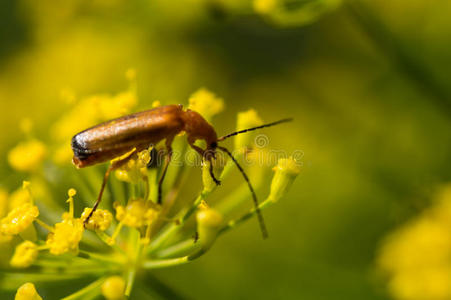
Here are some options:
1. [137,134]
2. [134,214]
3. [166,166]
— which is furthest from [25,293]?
[137,134]

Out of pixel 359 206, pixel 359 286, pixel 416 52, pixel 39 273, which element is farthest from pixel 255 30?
pixel 39 273

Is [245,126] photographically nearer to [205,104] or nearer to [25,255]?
[205,104]

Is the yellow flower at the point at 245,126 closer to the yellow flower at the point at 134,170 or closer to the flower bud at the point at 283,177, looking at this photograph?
the flower bud at the point at 283,177

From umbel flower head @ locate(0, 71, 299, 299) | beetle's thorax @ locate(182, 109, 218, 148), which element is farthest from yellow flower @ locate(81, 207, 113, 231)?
beetle's thorax @ locate(182, 109, 218, 148)

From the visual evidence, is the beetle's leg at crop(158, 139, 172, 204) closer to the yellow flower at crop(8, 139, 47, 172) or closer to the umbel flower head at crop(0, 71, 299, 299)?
the umbel flower head at crop(0, 71, 299, 299)

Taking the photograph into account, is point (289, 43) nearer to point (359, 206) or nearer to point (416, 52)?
point (416, 52)
